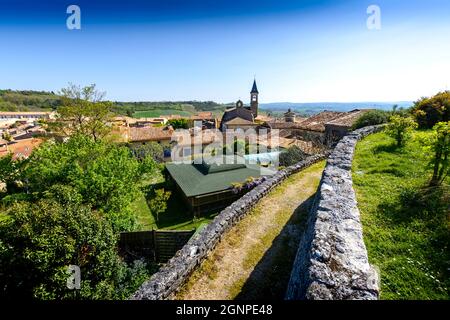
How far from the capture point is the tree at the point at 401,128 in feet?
30.2

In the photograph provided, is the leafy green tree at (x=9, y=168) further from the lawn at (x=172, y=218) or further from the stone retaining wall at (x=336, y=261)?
the stone retaining wall at (x=336, y=261)

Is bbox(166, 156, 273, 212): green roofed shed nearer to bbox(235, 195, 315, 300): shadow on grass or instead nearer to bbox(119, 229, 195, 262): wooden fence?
bbox(119, 229, 195, 262): wooden fence

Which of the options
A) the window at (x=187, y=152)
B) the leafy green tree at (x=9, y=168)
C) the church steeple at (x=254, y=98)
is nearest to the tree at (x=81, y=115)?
the leafy green tree at (x=9, y=168)

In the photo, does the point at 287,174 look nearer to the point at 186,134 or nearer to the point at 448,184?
the point at 448,184

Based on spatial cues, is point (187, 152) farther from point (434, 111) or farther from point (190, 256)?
point (190, 256)

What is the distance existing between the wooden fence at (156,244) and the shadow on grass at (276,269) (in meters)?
5.72

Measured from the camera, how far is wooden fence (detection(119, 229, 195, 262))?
37.5 ft

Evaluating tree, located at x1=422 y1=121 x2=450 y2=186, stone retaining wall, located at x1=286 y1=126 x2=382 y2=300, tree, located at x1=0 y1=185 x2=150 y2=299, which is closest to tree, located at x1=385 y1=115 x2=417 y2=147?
tree, located at x1=422 y1=121 x2=450 y2=186

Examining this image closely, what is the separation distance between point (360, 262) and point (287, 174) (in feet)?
28.9

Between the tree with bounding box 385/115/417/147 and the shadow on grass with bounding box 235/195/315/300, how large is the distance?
553 cm

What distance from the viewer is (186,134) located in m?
39.5

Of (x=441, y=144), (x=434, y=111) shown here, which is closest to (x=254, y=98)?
(x=434, y=111)

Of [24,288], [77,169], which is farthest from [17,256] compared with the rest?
[77,169]
